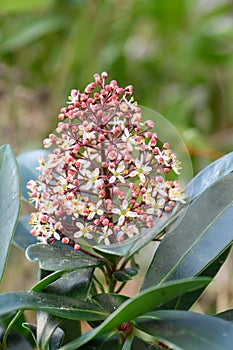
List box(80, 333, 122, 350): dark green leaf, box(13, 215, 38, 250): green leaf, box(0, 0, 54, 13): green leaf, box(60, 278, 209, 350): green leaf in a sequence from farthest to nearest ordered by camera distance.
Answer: box(0, 0, 54, 13): green leaf → box(13, 215, 38, 250): green leaf → box(80, 333, 122, 350): dark green leaf → box(60, 278, 209, 350): green leaf

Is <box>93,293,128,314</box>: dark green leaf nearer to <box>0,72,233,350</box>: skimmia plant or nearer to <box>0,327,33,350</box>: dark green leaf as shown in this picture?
<box>0,72,233,350</box>: skimmia plant

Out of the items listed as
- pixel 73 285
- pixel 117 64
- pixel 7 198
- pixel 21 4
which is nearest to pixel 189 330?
pixel 73 285

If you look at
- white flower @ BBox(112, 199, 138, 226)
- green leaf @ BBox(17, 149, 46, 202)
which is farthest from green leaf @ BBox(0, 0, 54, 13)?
white flower @ BBox(112, 199, 138, 226)

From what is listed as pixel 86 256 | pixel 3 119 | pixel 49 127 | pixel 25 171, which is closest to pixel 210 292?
pixel 49 127

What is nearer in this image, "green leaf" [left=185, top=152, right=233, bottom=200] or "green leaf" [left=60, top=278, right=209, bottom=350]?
"green leaf" [left=60, top=278, right=209, bottom=350]

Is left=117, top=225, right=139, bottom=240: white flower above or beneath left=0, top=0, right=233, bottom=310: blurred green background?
beneath

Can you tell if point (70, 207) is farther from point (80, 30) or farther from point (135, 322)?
point (80, 30)

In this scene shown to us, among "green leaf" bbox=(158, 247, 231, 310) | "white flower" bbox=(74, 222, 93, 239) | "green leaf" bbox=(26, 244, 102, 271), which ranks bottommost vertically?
"green leaf" bbox=(158, 247, 231, 310)

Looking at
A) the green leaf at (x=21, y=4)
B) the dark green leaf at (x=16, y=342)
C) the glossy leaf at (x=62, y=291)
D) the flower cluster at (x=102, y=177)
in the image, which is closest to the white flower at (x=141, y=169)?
the flower cluster at (x=102, y=177)
